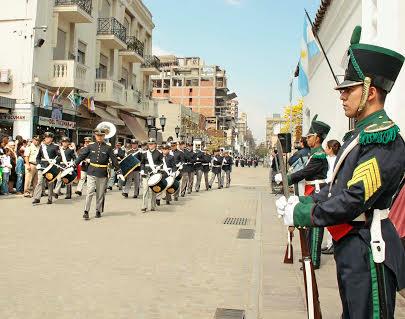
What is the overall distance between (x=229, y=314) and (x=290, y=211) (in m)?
2.20

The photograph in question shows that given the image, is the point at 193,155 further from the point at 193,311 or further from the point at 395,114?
the point at 193,311

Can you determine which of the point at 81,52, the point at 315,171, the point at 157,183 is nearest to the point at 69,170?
the point at 157,183

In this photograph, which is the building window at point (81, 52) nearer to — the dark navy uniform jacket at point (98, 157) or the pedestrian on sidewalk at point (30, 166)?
the pedestrian on sidewalk at point (30, 166)

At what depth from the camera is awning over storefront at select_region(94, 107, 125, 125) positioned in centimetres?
2600

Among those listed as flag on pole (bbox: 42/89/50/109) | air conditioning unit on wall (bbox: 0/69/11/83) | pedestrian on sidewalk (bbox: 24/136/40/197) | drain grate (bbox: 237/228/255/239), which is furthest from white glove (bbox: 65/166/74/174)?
air conditioning unit on wall (bbox: 0/69/11/83)

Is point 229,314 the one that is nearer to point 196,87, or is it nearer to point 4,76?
point 4,76

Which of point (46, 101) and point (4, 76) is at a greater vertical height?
point (4, 76)

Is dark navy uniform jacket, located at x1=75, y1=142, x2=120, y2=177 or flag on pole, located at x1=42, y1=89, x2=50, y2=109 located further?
flag on pole, located at x1=42, y1=89, x2=50, y2=109

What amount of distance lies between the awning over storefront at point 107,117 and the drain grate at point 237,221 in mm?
16241

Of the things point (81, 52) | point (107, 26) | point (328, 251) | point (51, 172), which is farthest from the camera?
point (107, 26)

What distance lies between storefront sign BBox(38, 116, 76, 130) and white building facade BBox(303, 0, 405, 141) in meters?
11.4

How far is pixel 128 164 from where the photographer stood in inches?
559

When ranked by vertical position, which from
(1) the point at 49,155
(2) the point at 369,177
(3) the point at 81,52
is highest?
(3) the point at 81,52

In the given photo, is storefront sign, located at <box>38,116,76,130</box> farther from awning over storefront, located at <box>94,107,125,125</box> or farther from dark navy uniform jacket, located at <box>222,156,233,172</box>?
dark navy uniform jacket, located at <box>222,156,233,172</box>
